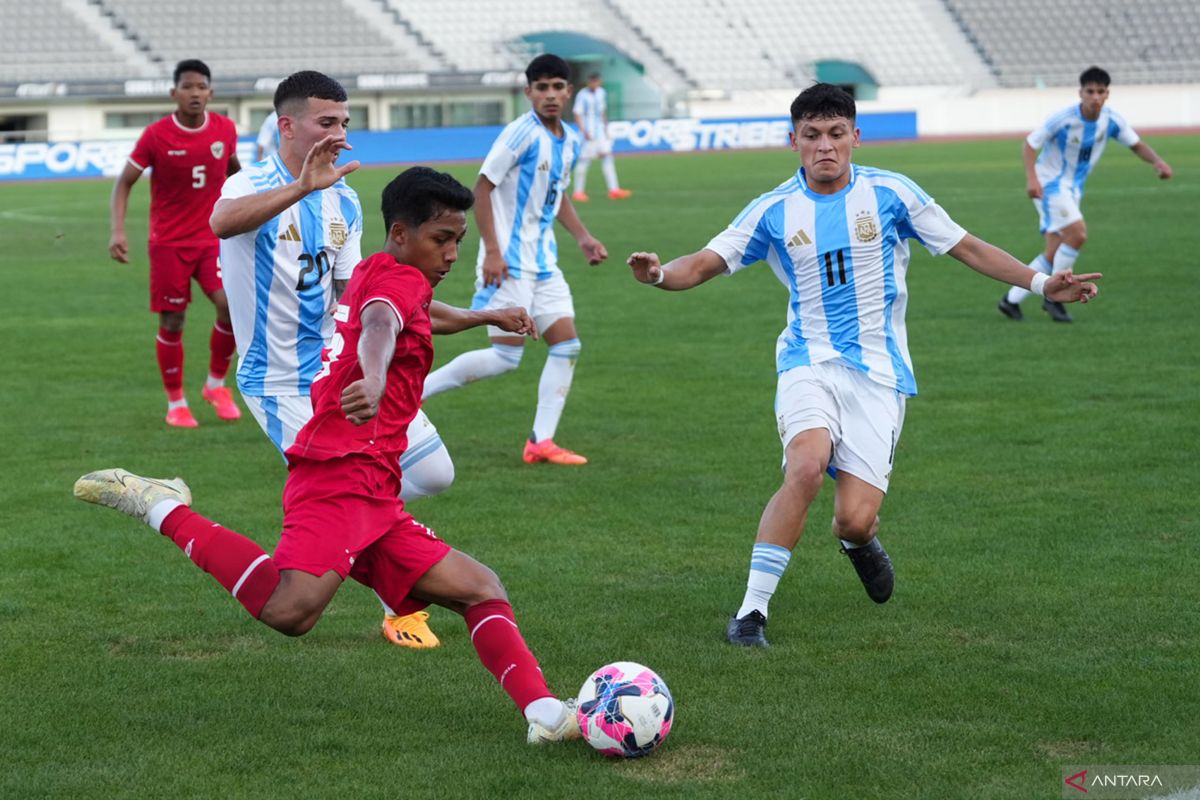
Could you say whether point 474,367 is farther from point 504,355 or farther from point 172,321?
point 172,321

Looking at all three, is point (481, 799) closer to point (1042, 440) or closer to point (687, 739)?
point (687, 739)

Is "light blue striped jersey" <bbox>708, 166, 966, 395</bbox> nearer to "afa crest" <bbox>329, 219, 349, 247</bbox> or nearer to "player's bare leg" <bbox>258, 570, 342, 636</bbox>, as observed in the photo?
"afa crest" <bbox>329, 219, 349, 247</bbox>

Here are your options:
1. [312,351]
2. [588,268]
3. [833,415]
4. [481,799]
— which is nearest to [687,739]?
[481,799]

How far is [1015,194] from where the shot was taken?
2541 centimetres

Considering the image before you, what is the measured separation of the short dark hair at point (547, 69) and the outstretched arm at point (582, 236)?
658mm

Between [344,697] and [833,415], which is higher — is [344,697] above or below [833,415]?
below

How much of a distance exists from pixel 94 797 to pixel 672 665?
6.31 feet

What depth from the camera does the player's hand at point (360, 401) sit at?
4.09m

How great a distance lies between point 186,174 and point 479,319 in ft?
19.3

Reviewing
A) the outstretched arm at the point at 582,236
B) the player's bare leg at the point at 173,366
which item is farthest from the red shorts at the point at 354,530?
the player's bare leg at the point at 173,366

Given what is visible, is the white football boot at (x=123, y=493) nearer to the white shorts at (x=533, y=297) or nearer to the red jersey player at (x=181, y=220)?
the white shorts at (x=533, y=297)

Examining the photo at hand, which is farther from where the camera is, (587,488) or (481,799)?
(587,488)

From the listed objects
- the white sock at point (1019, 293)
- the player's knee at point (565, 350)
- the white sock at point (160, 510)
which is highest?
the white sock at point (1019, 293)

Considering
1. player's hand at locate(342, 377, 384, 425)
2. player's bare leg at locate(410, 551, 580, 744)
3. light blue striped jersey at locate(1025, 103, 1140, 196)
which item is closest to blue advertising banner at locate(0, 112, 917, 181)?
light blue striped jersey at locate(1025, 103, 1140, 196)
